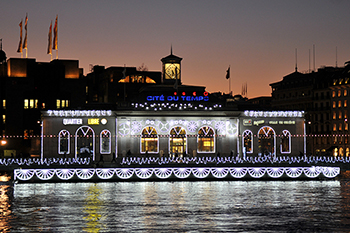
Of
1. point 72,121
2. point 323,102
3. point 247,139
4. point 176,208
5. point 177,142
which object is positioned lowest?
point 176,208

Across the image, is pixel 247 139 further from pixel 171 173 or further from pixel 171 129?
pixel 171 173

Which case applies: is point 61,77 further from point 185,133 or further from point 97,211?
point 97,211

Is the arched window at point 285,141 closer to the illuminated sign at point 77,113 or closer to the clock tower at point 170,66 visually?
the clock tower at point 170,66

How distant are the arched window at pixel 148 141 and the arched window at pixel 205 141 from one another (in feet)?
22.8

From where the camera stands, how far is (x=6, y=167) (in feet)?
233

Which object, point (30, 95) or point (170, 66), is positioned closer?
point (170, 66)

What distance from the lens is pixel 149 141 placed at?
90.1 metres

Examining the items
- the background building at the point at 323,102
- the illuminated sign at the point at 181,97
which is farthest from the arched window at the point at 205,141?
the background building at the point at 323,102

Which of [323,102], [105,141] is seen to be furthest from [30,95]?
[323,102]

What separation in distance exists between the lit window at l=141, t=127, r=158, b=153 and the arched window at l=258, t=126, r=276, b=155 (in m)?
17.0

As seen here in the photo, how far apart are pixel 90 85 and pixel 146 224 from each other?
5001 inches

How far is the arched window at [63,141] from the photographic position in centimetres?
8756

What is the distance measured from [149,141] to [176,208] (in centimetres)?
5354

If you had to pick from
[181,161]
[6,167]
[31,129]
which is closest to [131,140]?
[181,161]
